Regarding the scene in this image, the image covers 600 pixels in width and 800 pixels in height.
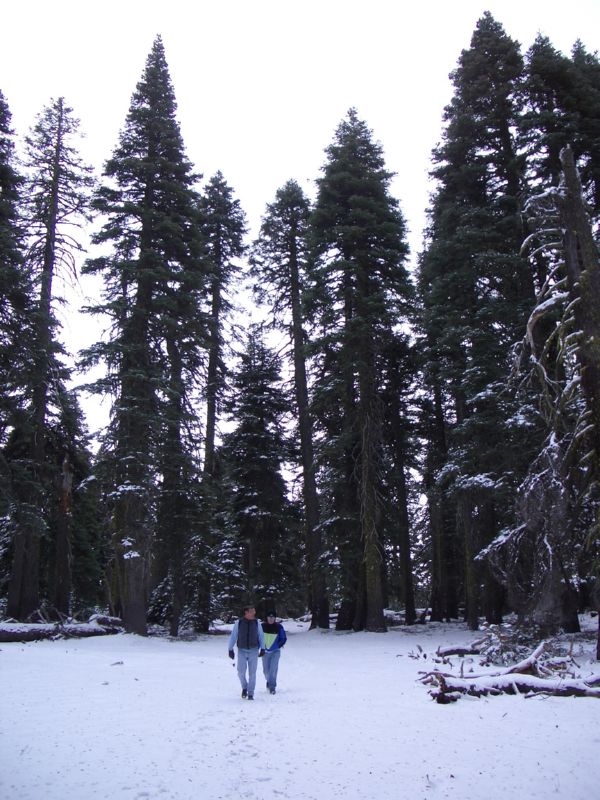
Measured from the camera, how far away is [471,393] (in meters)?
17.5

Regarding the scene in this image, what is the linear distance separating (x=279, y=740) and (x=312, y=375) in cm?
1993

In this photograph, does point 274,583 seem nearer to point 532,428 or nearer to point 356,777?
point 532,428

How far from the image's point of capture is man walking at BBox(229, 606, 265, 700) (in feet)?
30.4

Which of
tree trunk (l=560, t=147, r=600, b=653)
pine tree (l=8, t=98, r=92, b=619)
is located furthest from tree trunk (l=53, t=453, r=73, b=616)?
tree trunk (l=560, t=147, r=600, b=653)

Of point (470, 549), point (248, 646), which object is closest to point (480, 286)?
point (470, 549)

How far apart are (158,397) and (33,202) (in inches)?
347

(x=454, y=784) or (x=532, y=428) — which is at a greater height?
(x=532, y=428)

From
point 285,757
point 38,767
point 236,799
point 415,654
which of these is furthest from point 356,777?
point 415,654

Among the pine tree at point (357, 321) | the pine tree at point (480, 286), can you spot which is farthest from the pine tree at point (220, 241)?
the pine tree at point (480, 286)

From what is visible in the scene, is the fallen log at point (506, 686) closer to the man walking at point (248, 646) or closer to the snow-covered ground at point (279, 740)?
the snow-covered ground at point (279, 740)

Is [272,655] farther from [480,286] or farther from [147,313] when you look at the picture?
[480,286]

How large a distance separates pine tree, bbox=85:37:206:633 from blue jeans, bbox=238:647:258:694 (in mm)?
8124

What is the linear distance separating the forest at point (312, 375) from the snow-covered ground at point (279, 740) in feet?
17.1

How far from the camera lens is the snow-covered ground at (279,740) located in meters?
5.20
